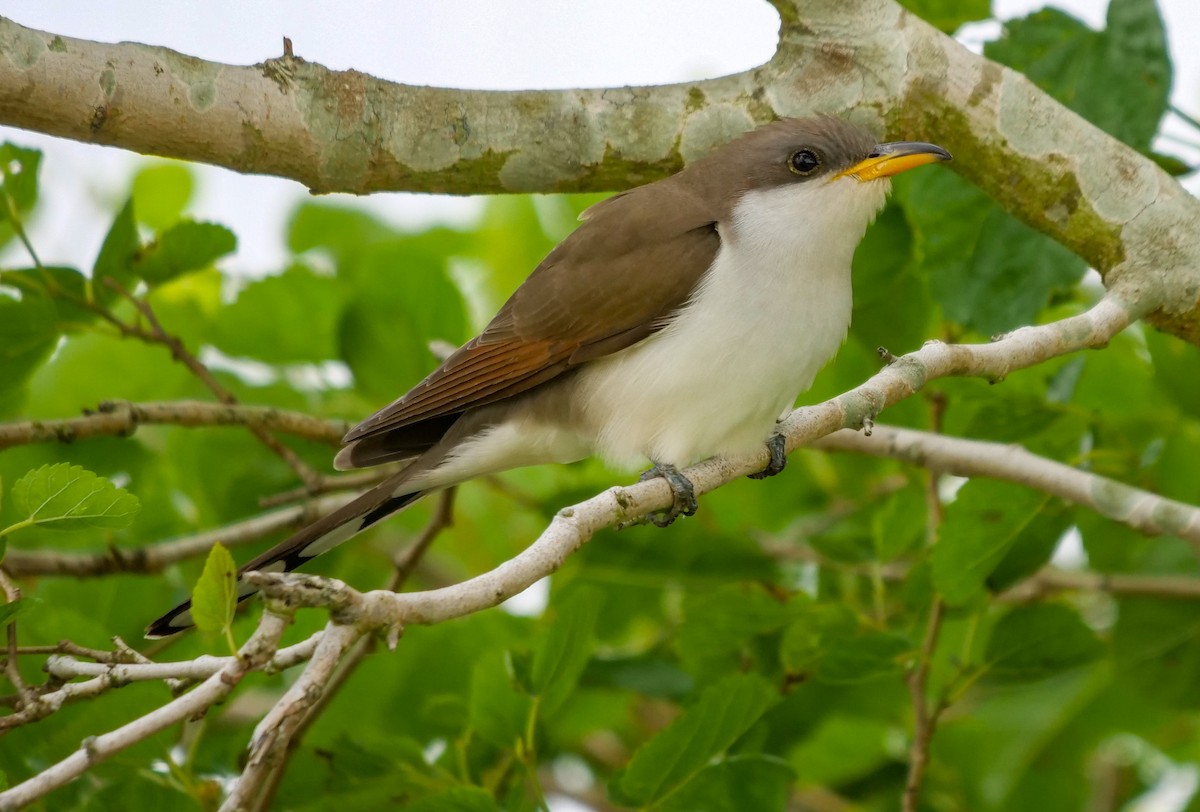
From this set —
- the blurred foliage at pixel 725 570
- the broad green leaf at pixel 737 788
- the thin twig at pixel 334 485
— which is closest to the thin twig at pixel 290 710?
the blurred foliage at pixel 725 570

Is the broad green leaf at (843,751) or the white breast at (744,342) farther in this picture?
the broad green leaf at (843,751)

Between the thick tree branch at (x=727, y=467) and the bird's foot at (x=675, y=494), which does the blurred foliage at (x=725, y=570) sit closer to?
the bird's foot at (x=675, y=494)

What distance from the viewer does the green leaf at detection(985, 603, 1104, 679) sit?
397 centimetres

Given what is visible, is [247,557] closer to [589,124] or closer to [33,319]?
[33,319]

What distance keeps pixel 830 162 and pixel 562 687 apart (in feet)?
6.01

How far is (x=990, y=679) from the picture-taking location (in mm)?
4168

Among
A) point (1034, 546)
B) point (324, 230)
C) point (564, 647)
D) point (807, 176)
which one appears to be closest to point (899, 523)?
point (1034, 546)

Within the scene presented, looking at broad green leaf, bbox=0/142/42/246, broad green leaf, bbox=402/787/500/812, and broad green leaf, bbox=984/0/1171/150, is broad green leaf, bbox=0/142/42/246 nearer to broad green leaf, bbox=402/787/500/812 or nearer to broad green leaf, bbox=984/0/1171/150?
broad green leaf, bbox=402/787/500/812

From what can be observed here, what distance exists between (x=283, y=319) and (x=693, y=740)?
247 cm

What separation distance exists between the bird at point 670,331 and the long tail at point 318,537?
0.01 meters

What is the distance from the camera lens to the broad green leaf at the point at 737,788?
11.4 ft

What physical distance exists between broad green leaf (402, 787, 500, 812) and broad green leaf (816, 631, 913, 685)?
1083 mm

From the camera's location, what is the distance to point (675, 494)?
3652mm

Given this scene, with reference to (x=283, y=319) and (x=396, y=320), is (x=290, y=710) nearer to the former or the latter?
A: (x=396, y=320)
